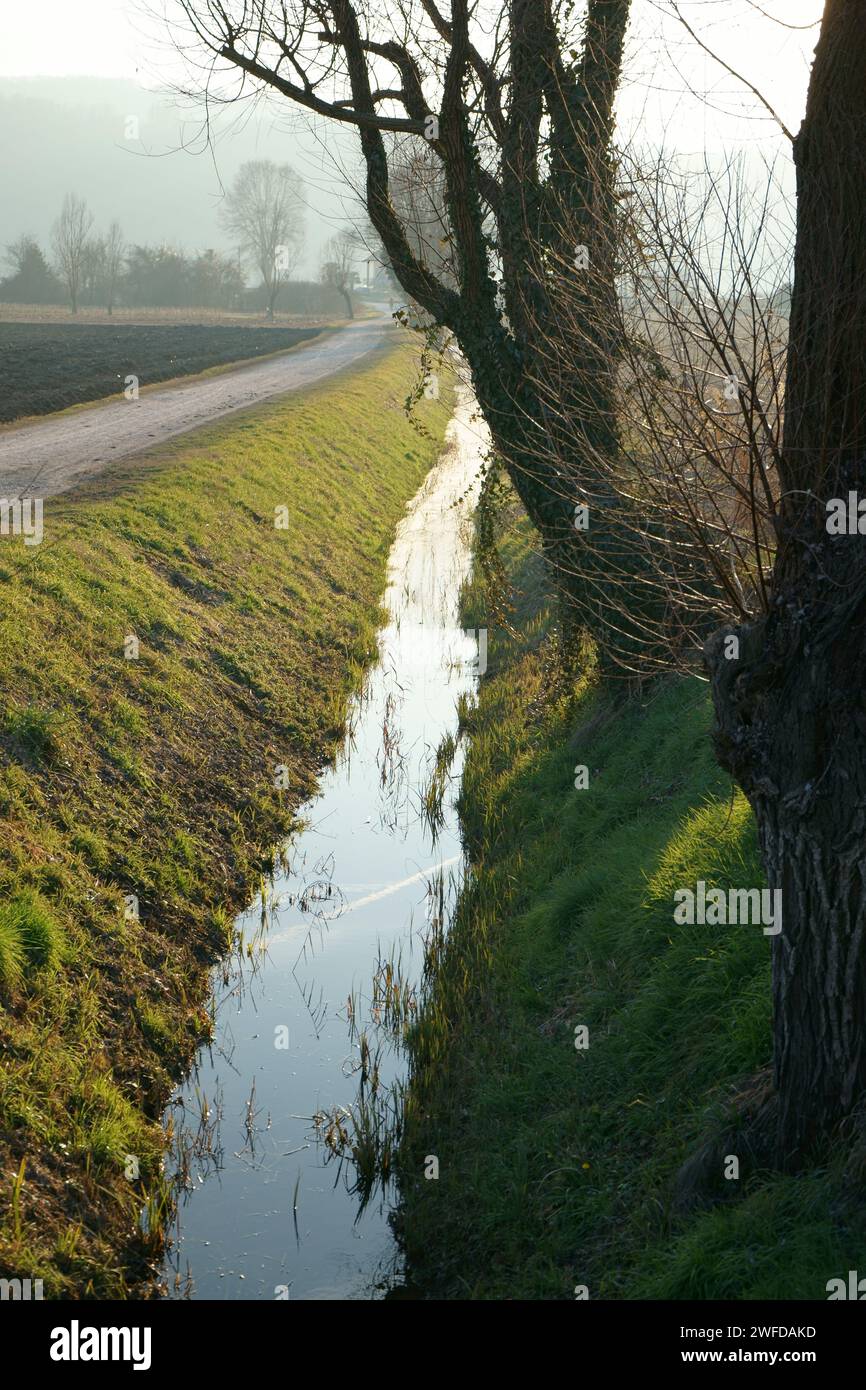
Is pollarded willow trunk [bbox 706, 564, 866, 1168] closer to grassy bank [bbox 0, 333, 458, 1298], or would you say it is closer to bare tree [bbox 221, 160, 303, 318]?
grassy bank [bbox 0, 333, 458, 1298]

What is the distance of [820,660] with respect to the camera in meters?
4.62

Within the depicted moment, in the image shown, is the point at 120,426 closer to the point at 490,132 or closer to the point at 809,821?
the point at 490,132

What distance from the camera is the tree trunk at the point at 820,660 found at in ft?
15.0

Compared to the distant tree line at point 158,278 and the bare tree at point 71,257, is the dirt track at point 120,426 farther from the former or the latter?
the bare tree at point 71,257

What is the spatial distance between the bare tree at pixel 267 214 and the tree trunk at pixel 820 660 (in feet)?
311

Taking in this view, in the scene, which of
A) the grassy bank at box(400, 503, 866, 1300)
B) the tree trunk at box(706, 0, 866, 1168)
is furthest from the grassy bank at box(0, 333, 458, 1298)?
the tree trunk at box(706, 0, 866, 1168)

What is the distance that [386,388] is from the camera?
38625 mm

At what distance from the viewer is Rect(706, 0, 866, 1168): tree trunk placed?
4.58 meters

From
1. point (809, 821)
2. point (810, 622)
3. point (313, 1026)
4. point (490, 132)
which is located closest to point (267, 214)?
point (490, 132)

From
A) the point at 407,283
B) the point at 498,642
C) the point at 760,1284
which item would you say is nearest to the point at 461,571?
the point at 498,642

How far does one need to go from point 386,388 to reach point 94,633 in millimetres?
28122

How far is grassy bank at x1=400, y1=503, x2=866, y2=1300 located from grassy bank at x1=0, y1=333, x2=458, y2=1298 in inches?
67.6
